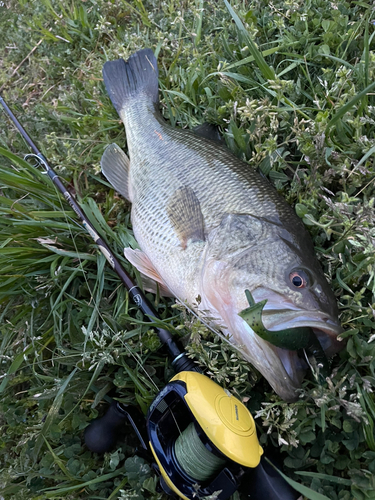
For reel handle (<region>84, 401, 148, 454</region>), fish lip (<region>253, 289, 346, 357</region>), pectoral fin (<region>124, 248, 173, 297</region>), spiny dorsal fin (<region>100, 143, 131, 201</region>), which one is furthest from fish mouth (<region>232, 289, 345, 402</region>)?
spiny dorsal fin (<region>100, 143, 131, 201</region>)

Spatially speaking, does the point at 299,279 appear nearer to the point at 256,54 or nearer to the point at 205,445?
the point at 205,445

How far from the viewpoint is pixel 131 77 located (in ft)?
9.17

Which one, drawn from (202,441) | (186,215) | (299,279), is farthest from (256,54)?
(202,441)

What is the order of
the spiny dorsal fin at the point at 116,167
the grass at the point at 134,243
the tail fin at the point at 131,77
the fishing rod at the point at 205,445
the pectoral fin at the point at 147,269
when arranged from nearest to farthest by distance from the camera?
the fishing rod at the point at 205,445 < the grass at the point at 134,243 < the pectoral fin at the point at 147,269 < the spiny dorsal fin at the point at 116,167 < the tail fin at the point at 131,77

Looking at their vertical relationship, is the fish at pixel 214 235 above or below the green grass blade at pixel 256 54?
below

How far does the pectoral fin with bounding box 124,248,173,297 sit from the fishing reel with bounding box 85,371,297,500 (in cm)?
72

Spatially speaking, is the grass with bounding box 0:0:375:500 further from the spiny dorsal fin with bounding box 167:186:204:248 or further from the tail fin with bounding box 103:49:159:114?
the spiny dorsal fin with bounding box 167:186:204:248

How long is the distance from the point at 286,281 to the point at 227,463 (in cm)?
95

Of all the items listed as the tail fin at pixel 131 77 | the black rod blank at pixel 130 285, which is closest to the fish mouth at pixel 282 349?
the black rod blank at pixel 130 285

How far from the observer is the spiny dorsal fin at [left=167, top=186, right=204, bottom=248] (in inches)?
80.4

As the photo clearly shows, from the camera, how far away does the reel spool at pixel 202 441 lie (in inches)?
61.9

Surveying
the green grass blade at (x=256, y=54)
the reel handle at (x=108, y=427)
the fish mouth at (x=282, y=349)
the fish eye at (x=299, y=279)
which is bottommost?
the reel handle at (x=108, y=427)

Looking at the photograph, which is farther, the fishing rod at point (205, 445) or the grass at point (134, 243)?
the grass at point (134, 243)

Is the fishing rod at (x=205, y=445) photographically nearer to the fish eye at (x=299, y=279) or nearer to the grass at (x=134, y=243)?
the grass at (x=134, y=243)
